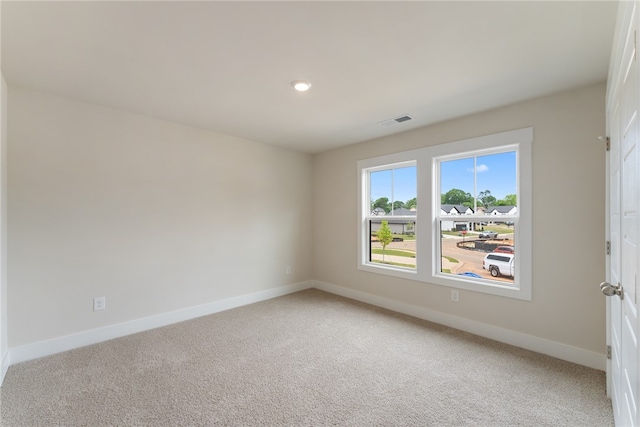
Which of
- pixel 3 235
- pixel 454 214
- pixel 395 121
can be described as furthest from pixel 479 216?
pixel 3 235

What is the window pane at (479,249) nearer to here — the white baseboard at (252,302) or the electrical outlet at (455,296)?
the electrical outlet at (455,296)

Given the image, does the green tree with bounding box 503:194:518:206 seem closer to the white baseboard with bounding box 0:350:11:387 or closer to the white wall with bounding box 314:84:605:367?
the white wall with bounding box 314:84:605:367

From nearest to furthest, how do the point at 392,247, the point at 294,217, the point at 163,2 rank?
1. the point at 163,2
2. the point at 392,247
3. the point at 294,217

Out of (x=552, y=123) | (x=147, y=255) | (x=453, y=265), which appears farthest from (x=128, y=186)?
(x=552, y=123)

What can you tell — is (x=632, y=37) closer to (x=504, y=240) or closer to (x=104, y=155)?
(x=504, y=240)

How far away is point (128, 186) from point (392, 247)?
11.0ft

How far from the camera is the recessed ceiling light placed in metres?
2.36

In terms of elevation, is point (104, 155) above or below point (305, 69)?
below

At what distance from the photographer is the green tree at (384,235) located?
4070 millimetres

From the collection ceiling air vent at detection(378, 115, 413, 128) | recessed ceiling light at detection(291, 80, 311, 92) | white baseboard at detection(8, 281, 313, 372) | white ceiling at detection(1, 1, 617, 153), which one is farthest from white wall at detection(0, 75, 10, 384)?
ceiling air vent at detection(378, 115, 413, 128)

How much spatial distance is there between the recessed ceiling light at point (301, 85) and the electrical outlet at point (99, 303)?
2.83 metres

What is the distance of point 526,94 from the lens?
257 cm

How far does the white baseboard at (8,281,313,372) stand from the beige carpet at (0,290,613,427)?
107mm

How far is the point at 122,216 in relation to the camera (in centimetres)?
298
